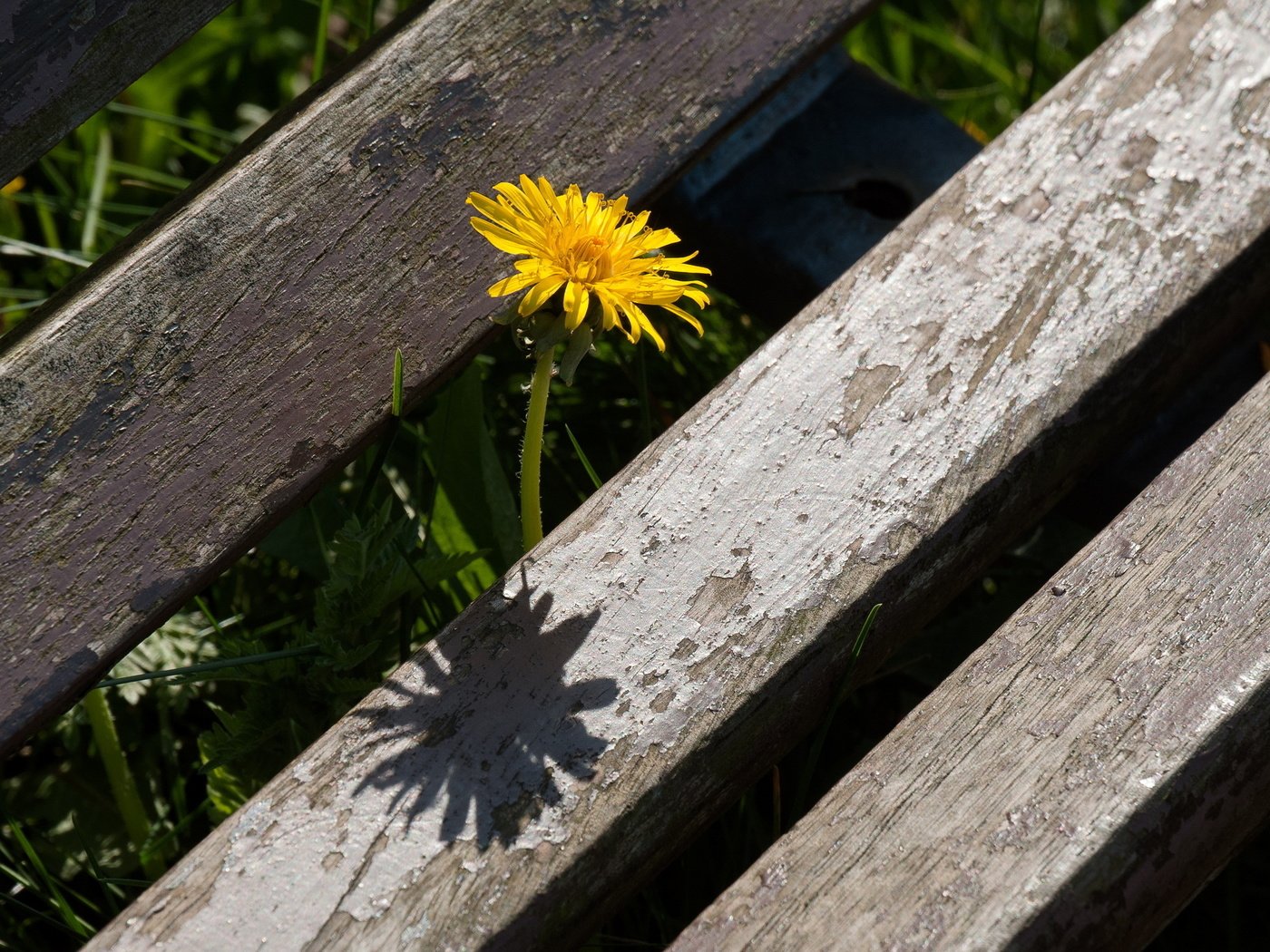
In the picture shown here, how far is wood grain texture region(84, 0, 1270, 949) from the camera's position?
39.3 inches

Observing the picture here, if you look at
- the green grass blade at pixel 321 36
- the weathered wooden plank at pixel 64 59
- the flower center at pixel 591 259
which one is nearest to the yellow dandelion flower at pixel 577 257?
the flower center at pixel 591 259

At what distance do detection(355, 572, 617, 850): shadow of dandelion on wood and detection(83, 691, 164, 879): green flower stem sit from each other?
604 mm

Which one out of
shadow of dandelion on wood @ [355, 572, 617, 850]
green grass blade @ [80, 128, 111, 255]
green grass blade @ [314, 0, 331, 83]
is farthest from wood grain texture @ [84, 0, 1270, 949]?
green grass blade @ [80, 128, 111, 255]

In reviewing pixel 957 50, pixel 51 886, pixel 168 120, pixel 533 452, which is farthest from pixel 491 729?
pixel 957 50

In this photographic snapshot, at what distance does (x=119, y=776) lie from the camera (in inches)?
60.4

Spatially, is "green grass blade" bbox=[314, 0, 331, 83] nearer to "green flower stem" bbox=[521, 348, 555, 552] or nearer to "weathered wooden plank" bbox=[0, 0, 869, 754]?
"weathered wooden plank" bbox=[0, 0, 869, 754]

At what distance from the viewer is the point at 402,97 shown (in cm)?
127

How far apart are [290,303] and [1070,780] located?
2.80 feet

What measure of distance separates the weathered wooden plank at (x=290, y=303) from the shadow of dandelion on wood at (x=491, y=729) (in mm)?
246

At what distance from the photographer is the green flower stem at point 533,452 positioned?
119 centimetres

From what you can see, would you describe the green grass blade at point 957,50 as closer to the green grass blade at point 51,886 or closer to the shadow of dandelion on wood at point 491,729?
the shadow of dandelion on wood at point 491,729

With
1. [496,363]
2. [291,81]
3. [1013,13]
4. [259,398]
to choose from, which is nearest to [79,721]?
[259,398]

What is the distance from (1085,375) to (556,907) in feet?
2.44

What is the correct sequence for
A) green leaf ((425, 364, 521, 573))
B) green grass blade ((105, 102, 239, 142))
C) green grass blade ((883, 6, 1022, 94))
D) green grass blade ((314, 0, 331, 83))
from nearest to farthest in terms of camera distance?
green leaf ((425, 364, 521, 573))
green grass blade ((314, 0, 331, 83))
green grass blade ((105, 102, 239, 142))
green grass blade ((883, 6, 1022, 94))
